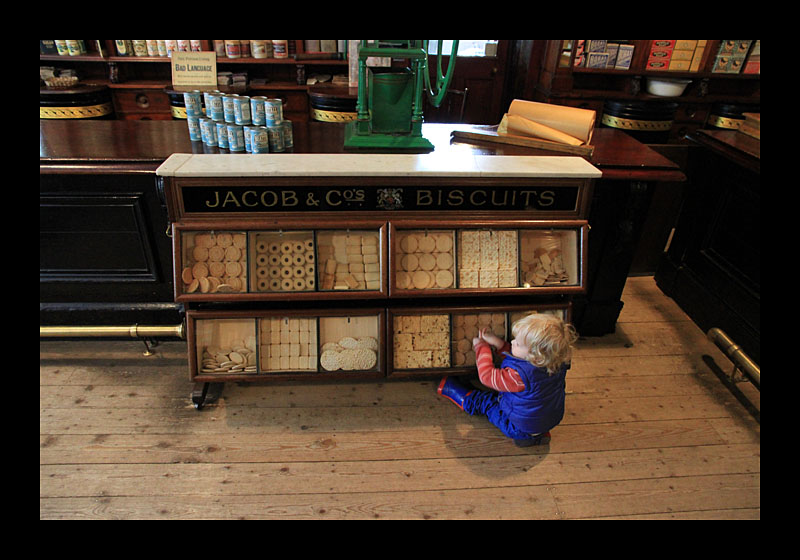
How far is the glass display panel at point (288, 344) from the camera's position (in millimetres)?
1949

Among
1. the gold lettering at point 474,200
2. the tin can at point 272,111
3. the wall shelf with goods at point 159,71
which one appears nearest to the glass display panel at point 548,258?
the gold lettering at point 474,200

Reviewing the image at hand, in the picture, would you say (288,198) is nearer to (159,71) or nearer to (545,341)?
(545,341)

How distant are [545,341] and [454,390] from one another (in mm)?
549

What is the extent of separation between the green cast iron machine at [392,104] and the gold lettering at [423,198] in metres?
0.29

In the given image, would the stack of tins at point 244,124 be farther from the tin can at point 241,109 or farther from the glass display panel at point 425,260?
the glass display panel at point 425,260

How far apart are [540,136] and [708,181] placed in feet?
3.69

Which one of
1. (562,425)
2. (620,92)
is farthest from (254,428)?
(620,92)

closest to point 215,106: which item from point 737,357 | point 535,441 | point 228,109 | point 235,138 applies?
point 228,109

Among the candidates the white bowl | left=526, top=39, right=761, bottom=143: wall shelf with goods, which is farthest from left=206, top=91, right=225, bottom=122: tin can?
the white bowl

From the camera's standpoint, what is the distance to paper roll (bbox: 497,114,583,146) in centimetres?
208

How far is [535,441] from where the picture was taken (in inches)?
73.1

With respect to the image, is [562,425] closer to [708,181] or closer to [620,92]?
[708,181]

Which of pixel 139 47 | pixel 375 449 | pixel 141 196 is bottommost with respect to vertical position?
pixel 375 449

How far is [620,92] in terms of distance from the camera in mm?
4562
